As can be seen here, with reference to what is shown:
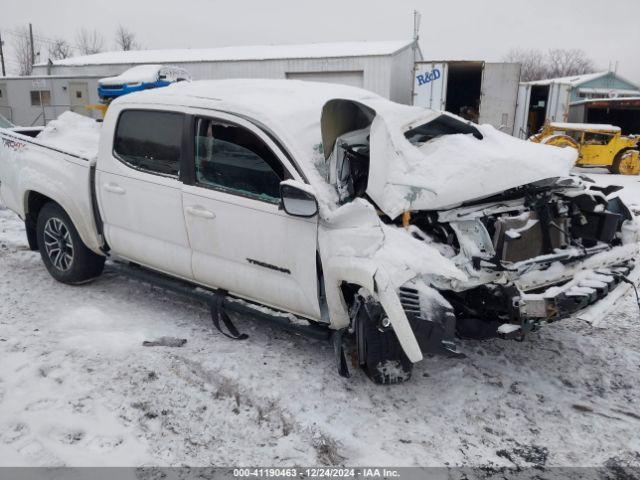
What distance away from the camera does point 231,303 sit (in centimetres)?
377

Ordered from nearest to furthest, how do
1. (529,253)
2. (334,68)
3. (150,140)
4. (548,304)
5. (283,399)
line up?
1. (548,304)
2. (283,399)
3. (529,253)
4. (150,140)
5. (334,68)

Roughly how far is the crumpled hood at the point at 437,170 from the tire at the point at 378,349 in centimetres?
61

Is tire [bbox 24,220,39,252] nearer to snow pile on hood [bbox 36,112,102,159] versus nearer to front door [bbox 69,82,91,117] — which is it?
snow pile on hood [bbox 36,112,102,159]

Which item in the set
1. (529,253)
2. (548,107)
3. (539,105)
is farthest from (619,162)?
(529,253)

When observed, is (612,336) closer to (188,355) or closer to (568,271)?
(568,271)

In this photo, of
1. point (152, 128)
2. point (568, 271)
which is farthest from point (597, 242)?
point (152, 128)

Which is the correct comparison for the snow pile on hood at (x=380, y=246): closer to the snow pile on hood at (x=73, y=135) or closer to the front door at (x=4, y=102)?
the snow pile on hood at (x=73, y=135)

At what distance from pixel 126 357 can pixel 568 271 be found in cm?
309

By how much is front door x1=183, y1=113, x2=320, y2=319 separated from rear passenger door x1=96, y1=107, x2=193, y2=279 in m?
0.18

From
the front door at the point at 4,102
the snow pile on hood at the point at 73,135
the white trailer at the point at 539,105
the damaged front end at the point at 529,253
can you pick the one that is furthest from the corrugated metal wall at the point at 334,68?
the damaged front end at the point at 529,253

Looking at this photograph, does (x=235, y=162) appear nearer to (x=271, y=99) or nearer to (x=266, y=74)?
(x=271, y=99)

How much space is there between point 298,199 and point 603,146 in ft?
49.0

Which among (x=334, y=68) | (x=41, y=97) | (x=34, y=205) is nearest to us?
(x=34, y=205)

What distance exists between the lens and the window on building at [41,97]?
897 inches
